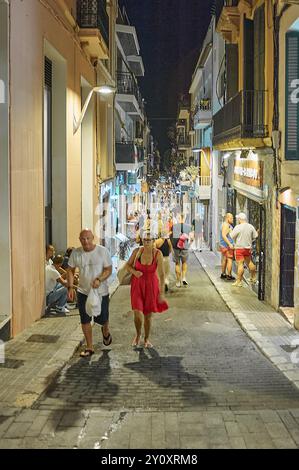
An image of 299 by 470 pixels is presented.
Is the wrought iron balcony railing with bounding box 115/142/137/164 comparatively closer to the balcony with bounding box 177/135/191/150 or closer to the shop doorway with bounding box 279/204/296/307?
the shop doorway with bounding box 279/204/296/307

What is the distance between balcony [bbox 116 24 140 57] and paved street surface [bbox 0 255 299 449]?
23525 millimetres

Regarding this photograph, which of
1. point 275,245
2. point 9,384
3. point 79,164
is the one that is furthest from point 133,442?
point 79,164

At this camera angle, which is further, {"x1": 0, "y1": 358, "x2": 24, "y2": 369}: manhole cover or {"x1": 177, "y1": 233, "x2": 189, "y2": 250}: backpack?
{"x1": 177, "y1": 233, "x2": 189, "y2": 250}: backpack

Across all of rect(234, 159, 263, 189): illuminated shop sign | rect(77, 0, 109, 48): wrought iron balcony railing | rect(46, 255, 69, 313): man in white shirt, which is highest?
rect(77, 0, 109, 48): wrought iron balcony railing

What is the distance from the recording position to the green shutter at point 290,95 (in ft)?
39.9

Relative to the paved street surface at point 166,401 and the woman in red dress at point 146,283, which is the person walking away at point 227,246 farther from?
the woman in red dress at point 146,283

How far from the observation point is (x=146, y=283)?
9.27 m

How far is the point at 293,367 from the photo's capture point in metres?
8.28

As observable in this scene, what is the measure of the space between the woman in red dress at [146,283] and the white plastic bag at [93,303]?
64 cm

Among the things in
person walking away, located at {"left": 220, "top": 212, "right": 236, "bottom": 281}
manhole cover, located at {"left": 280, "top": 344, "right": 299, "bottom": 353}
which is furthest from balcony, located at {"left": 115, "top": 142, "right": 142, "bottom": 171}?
manhole cover, located at {"left": 280, "top": 344, "right": 299, "bottom": 353}

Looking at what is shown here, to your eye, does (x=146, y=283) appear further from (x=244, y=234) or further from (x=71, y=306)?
(x=244, y=234)

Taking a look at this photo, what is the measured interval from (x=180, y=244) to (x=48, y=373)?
8.91 metres

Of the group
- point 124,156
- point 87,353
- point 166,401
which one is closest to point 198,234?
point 124,156

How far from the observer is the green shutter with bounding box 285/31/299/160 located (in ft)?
39.9
